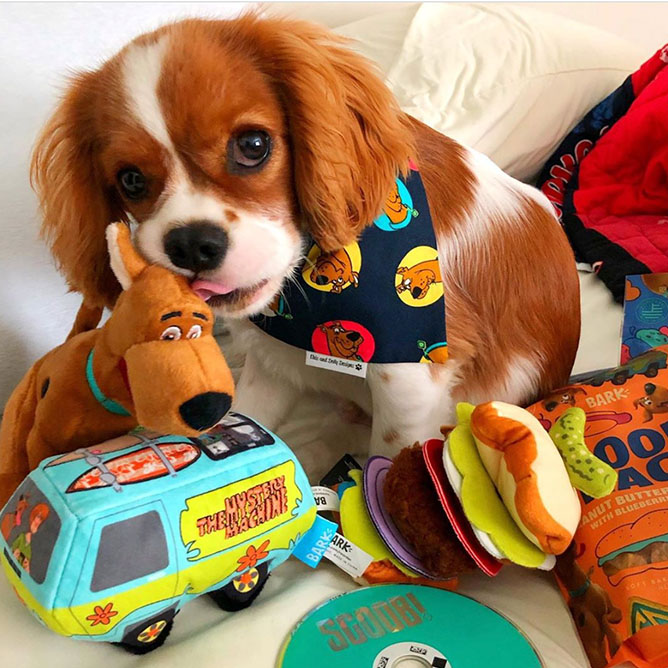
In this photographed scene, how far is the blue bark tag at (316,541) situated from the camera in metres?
1.05

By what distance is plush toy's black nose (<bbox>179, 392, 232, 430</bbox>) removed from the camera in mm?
812

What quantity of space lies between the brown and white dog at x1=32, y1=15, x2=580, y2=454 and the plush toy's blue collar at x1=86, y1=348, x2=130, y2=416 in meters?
0.20

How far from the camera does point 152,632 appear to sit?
91 cm

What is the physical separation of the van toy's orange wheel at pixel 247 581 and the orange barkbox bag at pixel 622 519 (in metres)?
0.48

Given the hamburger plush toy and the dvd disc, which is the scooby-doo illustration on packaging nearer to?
the hamburger plush toy

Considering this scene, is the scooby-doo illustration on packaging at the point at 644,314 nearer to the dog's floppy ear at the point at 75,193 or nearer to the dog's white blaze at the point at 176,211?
the dog's white blaze at the point at 176,211

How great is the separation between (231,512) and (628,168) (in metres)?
1.80

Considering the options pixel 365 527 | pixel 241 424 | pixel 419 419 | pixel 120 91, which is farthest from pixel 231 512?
pixel 120 91

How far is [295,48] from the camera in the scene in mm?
1041

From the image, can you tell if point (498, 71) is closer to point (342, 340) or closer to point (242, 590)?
point (342, 340)

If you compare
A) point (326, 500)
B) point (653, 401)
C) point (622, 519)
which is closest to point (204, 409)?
point (326, 500)

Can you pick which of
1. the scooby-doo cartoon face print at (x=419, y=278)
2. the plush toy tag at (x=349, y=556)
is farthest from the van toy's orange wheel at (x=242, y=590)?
the scooby-doo cartoon face print at (x=419, y=278)

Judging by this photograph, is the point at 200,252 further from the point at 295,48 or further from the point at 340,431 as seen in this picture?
the point at 340,431

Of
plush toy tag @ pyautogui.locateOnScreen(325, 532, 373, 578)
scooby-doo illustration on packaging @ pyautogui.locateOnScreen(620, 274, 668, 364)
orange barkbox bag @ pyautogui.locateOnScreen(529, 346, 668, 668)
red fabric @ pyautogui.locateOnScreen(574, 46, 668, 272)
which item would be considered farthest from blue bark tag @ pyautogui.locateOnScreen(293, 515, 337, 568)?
red fabric @ pyautogui.locateOnScreen(574, 46, 668, 272)
